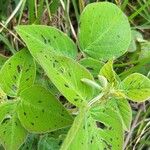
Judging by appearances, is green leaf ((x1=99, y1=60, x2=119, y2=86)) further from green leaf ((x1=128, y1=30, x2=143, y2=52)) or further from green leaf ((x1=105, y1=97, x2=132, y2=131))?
green leaf ((x1=128, y1=30, x2=143, y2=52))

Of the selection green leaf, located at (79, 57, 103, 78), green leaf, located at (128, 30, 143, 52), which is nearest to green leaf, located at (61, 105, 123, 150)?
green leaf, located at (79, 57, 103, 78)

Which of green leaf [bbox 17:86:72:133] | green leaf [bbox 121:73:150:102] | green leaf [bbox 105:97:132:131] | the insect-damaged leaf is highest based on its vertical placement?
the insect-damaged leaf

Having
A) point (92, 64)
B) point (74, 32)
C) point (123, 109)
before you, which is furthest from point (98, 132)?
point (74, 32)

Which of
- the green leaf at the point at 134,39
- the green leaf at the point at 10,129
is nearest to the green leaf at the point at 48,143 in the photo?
the green leaf at the point at 10,129

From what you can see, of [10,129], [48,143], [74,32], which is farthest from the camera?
A: [74,32]

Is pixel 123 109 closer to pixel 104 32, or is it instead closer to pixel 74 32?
pixel 104 32
